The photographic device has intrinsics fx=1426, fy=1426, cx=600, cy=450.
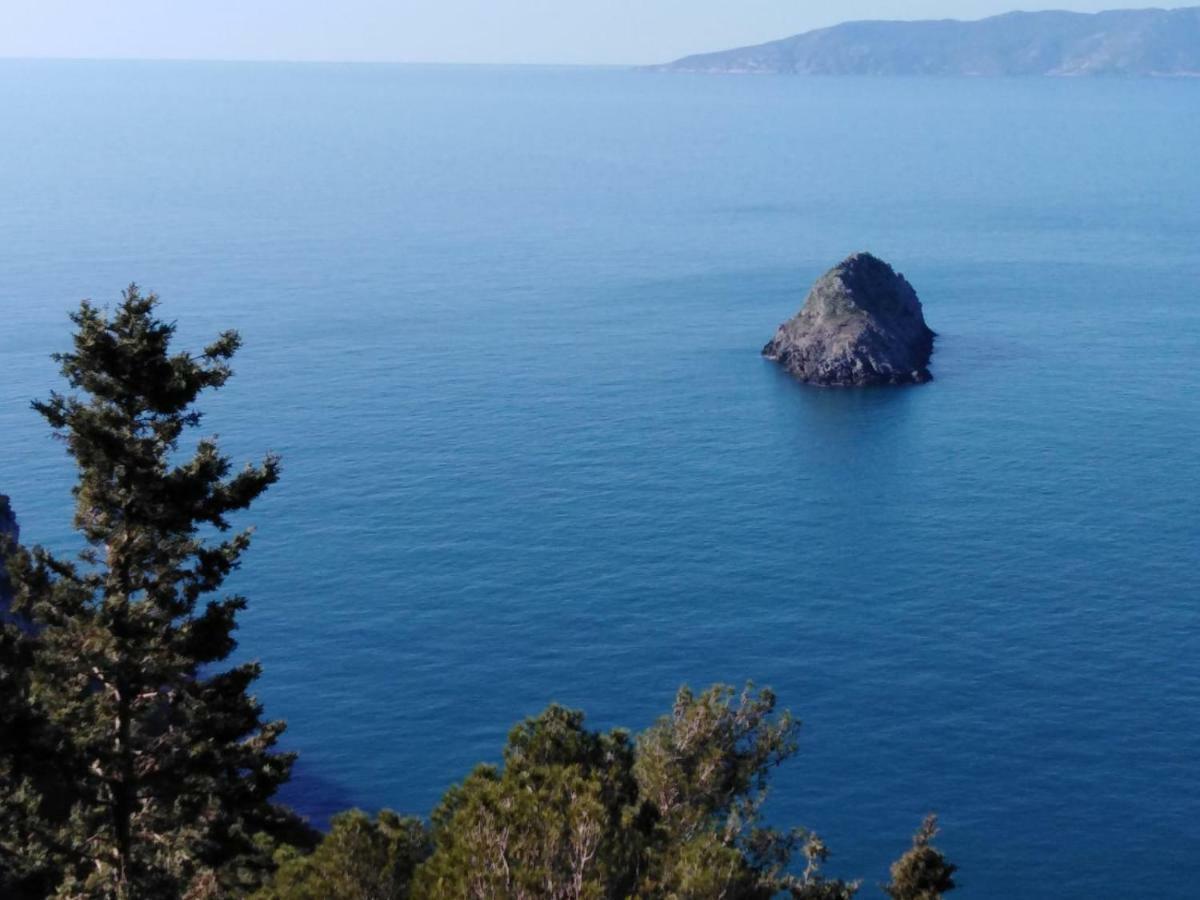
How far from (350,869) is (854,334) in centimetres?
13854

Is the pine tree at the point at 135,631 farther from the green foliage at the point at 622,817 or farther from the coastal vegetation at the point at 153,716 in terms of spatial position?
the green foliage at the point at 622,817

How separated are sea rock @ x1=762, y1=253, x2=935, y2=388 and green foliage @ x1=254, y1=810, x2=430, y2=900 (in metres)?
134

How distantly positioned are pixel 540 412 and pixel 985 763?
237ft

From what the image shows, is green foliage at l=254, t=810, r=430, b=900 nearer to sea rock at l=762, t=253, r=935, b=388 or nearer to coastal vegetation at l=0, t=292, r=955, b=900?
coastal vegetation at l=0, t=292, r=955, b=900

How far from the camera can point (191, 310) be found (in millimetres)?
176375

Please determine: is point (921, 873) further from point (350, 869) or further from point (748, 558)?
point (748, 558)

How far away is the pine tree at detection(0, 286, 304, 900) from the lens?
31625 mm

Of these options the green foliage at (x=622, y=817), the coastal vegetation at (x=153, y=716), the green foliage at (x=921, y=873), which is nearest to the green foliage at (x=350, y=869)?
the coastal vegetation at (x=153, y=716)

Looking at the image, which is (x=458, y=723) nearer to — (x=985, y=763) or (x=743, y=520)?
(x=985, y=763)

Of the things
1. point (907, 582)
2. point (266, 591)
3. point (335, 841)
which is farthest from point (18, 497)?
point (335, 841)

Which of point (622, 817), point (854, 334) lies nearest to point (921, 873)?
point (622, 817)

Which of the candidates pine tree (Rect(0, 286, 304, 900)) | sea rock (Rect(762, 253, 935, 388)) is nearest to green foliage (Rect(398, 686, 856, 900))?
pine tree (Rect(0, 286, 304, 900))

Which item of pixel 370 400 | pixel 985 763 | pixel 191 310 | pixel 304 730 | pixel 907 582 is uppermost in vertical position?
pixel 191 310

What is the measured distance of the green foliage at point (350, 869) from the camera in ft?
85.6
